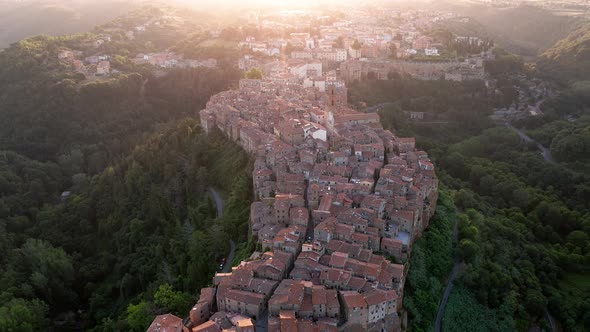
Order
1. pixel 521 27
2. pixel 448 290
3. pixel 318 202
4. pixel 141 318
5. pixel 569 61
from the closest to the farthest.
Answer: pixel 141 318
pixel 448 290
pixel 318 202
pixel 569 61
pixel 521 27

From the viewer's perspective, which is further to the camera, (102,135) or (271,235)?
(102,135)

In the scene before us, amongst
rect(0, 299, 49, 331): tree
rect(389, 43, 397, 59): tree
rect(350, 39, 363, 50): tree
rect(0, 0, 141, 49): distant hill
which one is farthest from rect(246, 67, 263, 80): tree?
Answer: rect(0, 0, 141, 49): distant hill

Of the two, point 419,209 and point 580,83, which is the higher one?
point 419,209

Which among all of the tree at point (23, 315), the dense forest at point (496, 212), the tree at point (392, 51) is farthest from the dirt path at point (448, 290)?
the tree at point (392, 51)

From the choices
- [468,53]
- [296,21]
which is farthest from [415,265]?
[296,21]

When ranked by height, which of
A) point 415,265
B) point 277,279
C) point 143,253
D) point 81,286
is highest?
point 277,279

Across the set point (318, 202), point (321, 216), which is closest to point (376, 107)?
point (318, 202)

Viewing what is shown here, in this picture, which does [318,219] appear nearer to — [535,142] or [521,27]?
[535,142]

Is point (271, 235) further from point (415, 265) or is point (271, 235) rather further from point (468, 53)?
point (468, 53)
